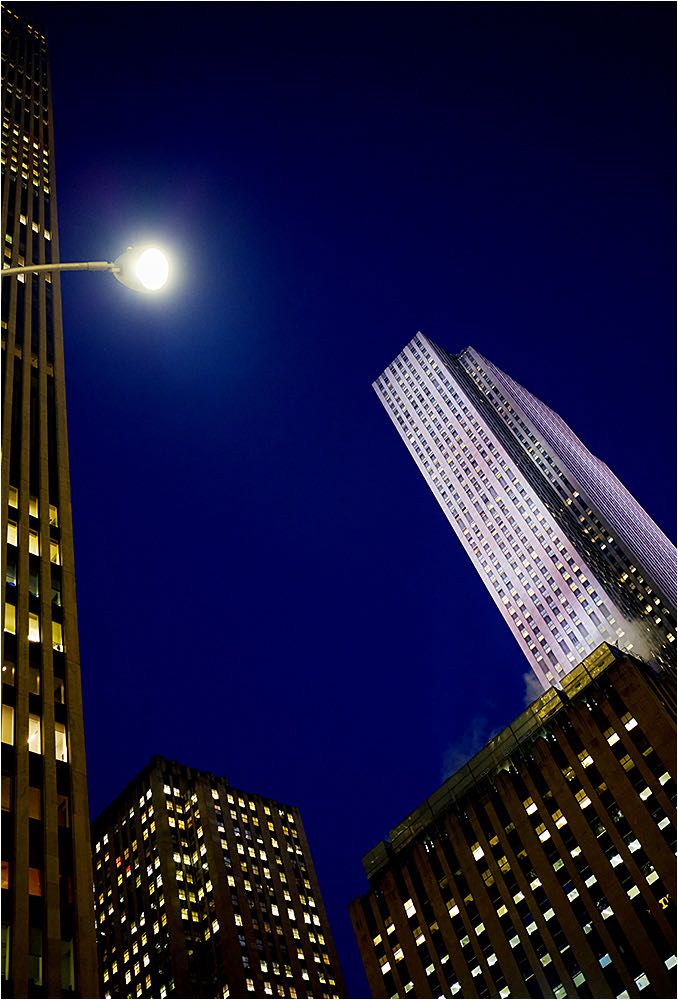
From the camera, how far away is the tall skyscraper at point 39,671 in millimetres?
32312

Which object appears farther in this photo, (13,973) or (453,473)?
(453,473)

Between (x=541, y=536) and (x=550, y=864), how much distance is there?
69632 mm

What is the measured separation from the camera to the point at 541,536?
6186 inches

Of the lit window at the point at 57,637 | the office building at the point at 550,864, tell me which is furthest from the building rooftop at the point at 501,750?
the lit window at the point at 57,637

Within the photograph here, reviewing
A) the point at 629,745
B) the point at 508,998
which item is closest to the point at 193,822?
the point at 508,998

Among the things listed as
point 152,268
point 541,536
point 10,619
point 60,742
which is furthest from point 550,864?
point 152,268

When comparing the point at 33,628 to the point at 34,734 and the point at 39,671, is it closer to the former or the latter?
the point at 39,671

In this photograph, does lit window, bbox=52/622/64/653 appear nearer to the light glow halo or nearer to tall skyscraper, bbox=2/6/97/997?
tall skyscraper, bbox=2/6/97/997

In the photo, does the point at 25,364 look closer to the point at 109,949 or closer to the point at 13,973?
the point at 13,973

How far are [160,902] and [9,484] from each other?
9778 centimetres

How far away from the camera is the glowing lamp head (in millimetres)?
18625

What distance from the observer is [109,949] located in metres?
124

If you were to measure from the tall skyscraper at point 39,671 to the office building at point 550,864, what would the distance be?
74356 mm

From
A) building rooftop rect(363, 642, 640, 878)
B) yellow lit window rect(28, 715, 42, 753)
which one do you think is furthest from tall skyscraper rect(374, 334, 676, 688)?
yellow lit window rect(28, 715, 42, 753)
